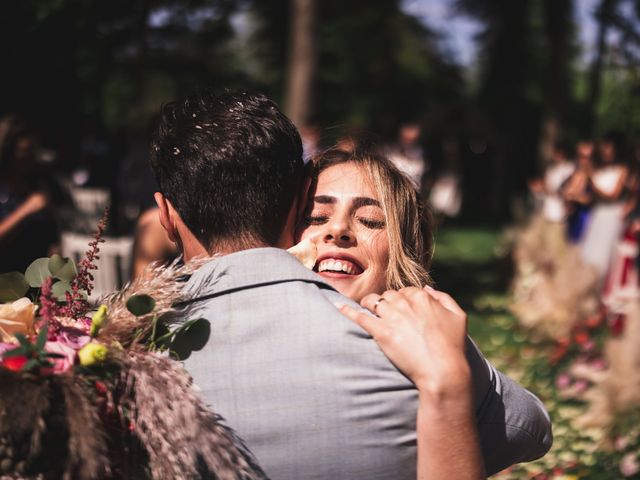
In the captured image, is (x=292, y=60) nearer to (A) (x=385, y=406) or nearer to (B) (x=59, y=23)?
Result: (B) (x=59, y=23)

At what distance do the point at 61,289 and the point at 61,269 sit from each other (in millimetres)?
59

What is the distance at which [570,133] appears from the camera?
3894 cm

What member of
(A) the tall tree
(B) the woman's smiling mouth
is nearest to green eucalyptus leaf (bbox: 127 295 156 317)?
(B) the woman's smiling mouth

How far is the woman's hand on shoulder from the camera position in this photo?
1506 millimetres

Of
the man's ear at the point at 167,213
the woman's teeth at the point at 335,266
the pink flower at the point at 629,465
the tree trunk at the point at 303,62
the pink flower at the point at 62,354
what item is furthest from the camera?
the tree trunk at the point at 303,62

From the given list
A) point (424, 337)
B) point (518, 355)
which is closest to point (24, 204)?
point (424, 337)

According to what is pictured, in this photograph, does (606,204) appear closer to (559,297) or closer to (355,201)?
(559,297)

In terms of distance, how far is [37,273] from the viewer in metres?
1.78

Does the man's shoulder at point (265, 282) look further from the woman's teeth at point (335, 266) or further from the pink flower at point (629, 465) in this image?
the pink flower at point (629, 465)

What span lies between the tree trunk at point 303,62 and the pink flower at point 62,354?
8.58m

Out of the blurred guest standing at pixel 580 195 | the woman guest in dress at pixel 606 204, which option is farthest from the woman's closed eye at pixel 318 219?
the blurred guest standing at pixel 580 195

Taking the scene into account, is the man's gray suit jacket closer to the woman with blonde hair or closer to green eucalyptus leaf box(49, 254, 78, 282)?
the woman with blonde hair

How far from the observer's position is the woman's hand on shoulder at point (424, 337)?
4.94 feet

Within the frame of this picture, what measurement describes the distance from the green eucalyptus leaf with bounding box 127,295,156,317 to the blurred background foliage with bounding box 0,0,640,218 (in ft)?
Answer: 2.03
